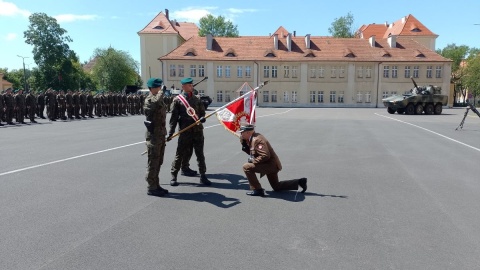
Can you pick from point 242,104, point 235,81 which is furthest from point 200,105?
point 235,81

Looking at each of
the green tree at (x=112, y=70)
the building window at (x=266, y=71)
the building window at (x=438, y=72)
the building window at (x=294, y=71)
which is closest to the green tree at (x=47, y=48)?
the green tree at (x=112, y=70)

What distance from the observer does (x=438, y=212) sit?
5.57 metres

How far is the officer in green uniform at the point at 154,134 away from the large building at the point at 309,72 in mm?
51162

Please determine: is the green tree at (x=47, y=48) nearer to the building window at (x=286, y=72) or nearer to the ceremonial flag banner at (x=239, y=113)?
the building window at (x=286, y=72)

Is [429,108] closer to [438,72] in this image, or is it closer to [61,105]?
[438,72]

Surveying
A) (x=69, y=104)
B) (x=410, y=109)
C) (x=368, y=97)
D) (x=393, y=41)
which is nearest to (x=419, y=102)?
(x=410, y=109)

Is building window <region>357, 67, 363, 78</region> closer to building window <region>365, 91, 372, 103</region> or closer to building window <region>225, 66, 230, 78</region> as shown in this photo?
building window <region>365, 91, 372, 103</region>

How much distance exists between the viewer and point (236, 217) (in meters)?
5.29

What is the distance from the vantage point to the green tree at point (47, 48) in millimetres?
63344

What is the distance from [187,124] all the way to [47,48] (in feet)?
218

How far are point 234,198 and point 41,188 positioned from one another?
10.9 feet

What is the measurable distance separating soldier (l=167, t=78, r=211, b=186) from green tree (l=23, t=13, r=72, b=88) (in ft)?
207

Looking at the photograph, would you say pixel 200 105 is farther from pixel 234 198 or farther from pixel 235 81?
pixel 235 81

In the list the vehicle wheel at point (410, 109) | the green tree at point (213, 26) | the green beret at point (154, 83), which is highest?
the green tree at point (213, 26)
